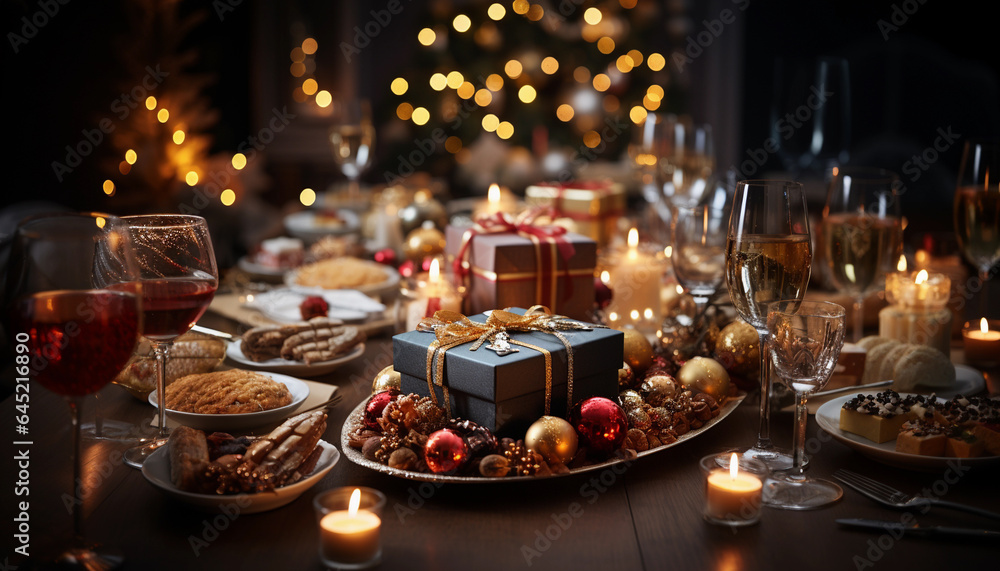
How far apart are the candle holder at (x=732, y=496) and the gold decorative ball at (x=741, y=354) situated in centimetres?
40

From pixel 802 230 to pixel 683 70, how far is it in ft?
18.6

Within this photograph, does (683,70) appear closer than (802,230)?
No

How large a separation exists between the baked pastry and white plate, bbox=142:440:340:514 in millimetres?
154

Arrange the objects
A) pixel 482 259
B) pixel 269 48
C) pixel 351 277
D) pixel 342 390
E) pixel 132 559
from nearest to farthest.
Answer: pixel 132 559, pixel 342 390, pixel 482 259, pixel 351 277, pixel 269 48

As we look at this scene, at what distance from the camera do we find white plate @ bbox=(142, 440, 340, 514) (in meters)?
0.89

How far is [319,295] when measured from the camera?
1.75 meters

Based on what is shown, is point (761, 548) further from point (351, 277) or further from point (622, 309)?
point (351, 277)

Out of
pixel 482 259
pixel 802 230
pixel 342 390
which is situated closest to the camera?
pixel 802 230

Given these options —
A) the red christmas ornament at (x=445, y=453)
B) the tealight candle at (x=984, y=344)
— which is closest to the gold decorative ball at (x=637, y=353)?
the red christmas ornament at (x=445, y=453)

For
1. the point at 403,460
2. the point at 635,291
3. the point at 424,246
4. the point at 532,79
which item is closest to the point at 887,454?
the point at 403,460

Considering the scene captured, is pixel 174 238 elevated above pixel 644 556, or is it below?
above

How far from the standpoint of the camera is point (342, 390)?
1.34 m

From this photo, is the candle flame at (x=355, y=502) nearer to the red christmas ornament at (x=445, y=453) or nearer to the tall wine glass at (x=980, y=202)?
the red christmas ornament at (x=445, y=453)

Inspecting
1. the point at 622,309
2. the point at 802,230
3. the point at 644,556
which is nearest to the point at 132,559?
the point at 644,556
